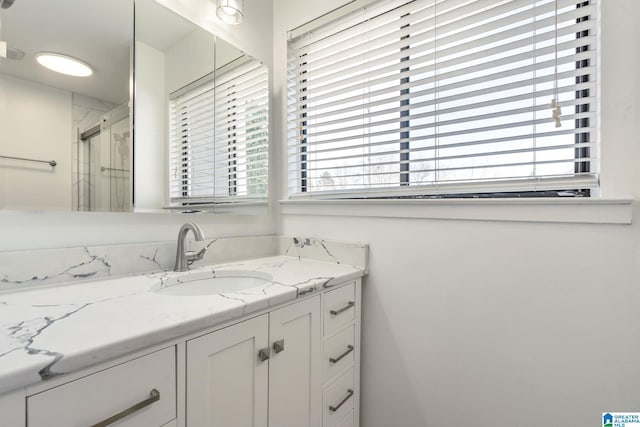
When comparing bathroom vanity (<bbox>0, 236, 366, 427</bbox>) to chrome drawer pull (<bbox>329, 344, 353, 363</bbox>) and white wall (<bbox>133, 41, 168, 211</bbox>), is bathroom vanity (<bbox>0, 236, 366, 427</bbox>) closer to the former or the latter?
chrome drawer pull (<bbox>329, 344, 353, 363</bbox>)

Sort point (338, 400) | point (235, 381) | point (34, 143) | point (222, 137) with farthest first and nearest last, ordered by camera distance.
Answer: point (222, 137) < point (338, 400) < point (34, 143) < point (235, 381)

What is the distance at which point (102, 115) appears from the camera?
1020 mm

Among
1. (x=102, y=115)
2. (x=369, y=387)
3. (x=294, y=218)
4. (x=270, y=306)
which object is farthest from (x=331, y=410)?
(x=102, y=115)

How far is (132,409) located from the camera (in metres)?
0.57

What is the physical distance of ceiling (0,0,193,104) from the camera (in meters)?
0.87

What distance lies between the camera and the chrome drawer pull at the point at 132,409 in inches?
21.3

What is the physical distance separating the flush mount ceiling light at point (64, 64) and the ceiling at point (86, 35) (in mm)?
13

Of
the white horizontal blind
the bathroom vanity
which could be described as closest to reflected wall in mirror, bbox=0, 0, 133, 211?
the bathroom vanity

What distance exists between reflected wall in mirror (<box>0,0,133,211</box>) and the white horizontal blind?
0.81 meters

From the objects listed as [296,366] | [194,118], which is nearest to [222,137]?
[194,118]

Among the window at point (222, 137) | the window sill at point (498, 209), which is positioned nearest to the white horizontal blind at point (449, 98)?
the window sill at point (498, 209)

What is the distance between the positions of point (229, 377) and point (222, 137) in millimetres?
1096

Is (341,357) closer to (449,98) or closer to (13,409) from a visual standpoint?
(13,409)

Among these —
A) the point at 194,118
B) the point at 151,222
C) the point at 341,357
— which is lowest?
the point at 341,357
